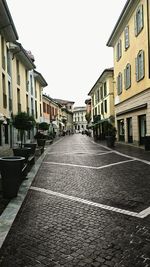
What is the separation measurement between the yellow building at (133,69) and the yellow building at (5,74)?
813 centimetres

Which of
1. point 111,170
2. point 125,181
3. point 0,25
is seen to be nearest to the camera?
point 125,181

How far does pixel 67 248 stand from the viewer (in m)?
3.66

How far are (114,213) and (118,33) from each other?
22442 millimetres

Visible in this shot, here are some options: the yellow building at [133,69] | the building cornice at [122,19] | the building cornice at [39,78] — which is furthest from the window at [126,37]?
the building cornice at [39,78]

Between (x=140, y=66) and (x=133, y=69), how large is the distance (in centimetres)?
184

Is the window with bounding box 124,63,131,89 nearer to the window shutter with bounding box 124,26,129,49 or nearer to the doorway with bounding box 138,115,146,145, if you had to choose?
the window shutter with bounding box 124,26,129,49

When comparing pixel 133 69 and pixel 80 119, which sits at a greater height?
pixel 80 119

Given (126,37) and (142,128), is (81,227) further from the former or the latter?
(126,37)

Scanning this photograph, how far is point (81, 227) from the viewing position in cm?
443

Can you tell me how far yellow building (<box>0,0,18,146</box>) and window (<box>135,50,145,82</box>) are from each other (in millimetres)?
8311

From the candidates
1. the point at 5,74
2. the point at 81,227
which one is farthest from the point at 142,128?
the point at 81,227

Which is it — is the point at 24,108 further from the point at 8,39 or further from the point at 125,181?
the point at 125,181

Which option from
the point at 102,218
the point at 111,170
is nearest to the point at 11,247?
the point at 102,218

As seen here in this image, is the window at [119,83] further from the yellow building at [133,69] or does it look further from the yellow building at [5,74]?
the yellow building at [5,74]
